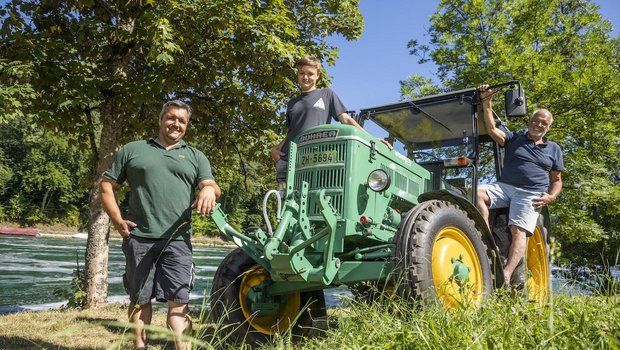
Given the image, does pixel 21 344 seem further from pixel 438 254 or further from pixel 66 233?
pixel 66 233

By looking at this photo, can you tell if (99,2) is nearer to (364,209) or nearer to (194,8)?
(194,8)

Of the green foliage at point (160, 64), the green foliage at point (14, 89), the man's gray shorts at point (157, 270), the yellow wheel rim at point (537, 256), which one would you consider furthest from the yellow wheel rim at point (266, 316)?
the green foliage at point (14, 89)

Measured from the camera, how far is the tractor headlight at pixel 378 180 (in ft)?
12.4

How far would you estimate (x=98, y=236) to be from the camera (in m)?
6.96

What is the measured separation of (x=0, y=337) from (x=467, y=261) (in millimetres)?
3997

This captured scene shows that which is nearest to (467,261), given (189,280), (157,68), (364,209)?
(364,209)

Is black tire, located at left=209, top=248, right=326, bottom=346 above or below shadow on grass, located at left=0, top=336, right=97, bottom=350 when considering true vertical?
above

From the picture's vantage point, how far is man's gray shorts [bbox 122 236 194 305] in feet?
9.89

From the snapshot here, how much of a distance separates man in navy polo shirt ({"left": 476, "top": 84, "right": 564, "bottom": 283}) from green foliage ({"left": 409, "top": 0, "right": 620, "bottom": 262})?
16.4 ft

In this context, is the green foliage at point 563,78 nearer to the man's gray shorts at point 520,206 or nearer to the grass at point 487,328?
the man's gray shorts at point 520,206

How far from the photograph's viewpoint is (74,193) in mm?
48594

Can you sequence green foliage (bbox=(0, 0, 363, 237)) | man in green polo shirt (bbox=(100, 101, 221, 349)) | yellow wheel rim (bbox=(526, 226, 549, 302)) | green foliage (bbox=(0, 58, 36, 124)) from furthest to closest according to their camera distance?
green foliage (bbox=(0, 0, 363, 237)) → green foliage (bbox=(0, 58, 36, 124)) → yellow wheel rim (bbox=(526, 226, 549, 302)) → man in green polo shirt (bbox=(100, 101, 221, 349))

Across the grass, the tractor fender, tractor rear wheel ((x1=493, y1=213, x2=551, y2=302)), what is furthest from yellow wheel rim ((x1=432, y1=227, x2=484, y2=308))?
tractor rear wheel ((x1=493, y1=213, x2=551, y2=302))

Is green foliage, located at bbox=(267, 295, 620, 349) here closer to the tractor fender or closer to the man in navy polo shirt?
the tractor fender
